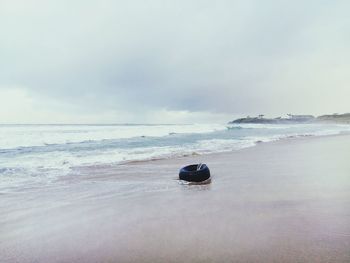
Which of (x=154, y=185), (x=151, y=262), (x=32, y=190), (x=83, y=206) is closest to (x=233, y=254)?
(x=151, y=262)

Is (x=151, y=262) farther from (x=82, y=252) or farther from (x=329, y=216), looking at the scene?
(x=329, y=216)

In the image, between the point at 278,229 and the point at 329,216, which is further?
the point at 329,216

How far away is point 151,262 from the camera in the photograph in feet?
12.9

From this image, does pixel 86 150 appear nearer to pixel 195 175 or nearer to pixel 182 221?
pixel 195 175

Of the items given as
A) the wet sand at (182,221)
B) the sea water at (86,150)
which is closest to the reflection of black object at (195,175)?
the wet sand at (182,221)

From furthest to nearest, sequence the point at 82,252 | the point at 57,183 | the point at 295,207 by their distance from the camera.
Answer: the point at 57,183 < the point at 295,207 < the point at 82,252

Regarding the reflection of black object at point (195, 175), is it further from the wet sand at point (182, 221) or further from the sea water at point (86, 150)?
the sea water at point (86, 150)

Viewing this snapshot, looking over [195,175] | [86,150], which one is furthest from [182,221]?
[86,150]

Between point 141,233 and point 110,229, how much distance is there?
593mm

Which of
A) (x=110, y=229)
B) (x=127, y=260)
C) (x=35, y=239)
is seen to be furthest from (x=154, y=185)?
(x=127, y=260)

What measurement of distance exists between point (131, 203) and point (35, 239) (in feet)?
7.78

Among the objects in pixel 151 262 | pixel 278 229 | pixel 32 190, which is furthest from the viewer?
pixel 32 190

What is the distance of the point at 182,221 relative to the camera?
18.0 feet

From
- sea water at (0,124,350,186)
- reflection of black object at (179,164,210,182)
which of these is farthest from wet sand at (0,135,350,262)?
sea water at (0,124,350,186)
